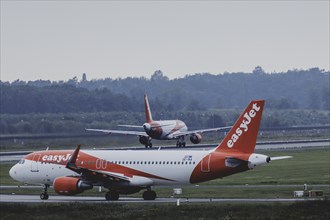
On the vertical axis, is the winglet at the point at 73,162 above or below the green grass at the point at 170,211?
above

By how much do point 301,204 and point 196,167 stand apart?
13.0 meters

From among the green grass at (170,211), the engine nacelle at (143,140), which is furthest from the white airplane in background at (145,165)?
the engine nacelle at (143,140)

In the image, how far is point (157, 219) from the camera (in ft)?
146

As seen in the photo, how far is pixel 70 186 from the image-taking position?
60.6 meters

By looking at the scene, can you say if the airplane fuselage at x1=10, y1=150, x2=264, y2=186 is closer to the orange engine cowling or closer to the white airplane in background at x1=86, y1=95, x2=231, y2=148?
the orange engine cowling

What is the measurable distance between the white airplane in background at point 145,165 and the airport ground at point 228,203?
1637mm

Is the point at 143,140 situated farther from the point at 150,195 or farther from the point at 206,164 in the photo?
the point at 206,164

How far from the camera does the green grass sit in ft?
147

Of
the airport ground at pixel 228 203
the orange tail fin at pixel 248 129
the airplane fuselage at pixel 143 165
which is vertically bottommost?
the airport ground at pixel 228 203

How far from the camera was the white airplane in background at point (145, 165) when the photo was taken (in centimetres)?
5819

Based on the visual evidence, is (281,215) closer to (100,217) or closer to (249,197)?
(100,217)

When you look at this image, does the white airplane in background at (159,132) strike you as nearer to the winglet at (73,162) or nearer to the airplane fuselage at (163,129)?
the airplane fuselage at (163,129)

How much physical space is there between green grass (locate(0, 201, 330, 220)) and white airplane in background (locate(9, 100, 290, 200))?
6829mm

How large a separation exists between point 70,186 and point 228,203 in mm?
12408
